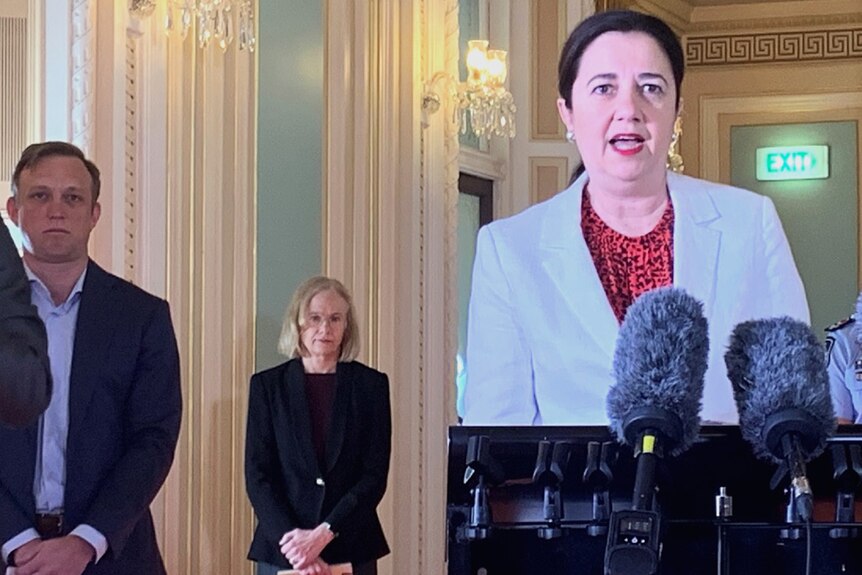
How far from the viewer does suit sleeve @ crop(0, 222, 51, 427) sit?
1.78 m

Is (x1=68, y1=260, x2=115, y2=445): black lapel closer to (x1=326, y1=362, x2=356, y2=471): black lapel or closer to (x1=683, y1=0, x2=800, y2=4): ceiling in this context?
(x1=326, y1=362, x2=356, y2=471): black lapel

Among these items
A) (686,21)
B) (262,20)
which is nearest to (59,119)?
(262,20)

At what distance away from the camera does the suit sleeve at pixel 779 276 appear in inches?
73.3

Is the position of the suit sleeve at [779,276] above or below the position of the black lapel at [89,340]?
above

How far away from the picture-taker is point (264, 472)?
13.0ft

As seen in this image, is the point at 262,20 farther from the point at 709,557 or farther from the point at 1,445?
the point at 709,557

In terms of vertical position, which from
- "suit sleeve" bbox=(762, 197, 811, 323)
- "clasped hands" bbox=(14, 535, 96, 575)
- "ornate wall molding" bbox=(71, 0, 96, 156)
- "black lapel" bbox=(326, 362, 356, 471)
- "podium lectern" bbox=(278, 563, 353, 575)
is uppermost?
"ornate wall molding" bbox=(71, 0, 96, 156)

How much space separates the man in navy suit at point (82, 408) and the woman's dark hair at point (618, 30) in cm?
130

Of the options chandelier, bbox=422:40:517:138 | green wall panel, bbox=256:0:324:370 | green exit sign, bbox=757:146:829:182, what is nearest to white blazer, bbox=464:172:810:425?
green wall panel, bbox=256:0:324:370

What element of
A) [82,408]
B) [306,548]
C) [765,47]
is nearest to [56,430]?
[82,408]

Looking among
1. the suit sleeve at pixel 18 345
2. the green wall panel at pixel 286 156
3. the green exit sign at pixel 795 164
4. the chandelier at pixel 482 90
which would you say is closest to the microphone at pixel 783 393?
the suit sleeve at pixel 18 345

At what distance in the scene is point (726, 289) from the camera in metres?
1.88

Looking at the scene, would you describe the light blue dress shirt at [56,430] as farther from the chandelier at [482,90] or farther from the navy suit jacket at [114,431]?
the chandelier at [482,90]

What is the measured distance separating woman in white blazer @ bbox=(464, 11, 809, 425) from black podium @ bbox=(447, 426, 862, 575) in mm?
230
